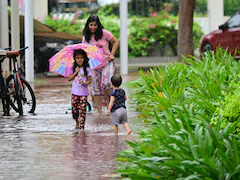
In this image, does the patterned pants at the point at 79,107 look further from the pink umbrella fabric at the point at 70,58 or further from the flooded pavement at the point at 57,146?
the pink umbrella fabric at the point at 70,58

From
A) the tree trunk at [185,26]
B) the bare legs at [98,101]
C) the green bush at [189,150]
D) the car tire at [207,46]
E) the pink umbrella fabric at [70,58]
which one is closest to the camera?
the green bush at [189,150]

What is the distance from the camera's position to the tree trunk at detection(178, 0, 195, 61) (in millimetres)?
19344

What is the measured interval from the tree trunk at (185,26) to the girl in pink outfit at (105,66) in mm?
6331

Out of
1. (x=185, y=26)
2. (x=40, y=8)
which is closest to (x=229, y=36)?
(x=185, y=26)

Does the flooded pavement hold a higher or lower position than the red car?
lower

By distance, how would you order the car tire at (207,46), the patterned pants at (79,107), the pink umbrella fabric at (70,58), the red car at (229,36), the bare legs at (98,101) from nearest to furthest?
the patterned pants at (79,107) → the pink umbrella fabric at (70,58) → the bare legs at (98,101) → the red car at (229,36) → the car tire at (207,46)

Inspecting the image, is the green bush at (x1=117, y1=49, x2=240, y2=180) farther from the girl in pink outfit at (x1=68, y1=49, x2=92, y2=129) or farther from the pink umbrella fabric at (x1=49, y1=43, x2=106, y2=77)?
the pink umbrella fabric at (x1=49, y1=43, x2=106, y2=77)

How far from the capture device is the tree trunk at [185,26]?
1934cm

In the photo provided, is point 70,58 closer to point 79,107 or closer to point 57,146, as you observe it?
point 79,107

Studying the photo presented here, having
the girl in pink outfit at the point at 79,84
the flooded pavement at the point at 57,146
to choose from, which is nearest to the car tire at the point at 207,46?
the flooded pavement at the point at 57,146

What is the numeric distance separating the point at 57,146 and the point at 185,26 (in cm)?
1082

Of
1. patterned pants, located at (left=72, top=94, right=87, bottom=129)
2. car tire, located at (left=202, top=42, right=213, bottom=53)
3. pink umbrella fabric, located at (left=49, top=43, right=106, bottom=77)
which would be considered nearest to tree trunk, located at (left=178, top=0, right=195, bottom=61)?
car tire, located at (left=202, top=42, right=213, bottom=53)

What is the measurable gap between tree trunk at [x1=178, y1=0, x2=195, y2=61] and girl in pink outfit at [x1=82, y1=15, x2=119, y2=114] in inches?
249

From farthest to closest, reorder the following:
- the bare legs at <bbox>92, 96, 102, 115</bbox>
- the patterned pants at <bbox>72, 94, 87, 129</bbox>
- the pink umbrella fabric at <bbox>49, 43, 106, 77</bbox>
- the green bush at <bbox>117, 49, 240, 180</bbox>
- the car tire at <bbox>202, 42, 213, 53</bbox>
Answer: the car tire at <bbox>202, 42, 213, 53</bbox> → the bare legs at <bbox>92, 96, 102, 115</bbox> → the pink umbrella fabric at <bbox>49, 43, 106, 77</bbox> → the patterned pants at <bbox>72, 94, 87, 129</bbox> → the green bush at <bbox>117, 49, 240, 180</bbox>
